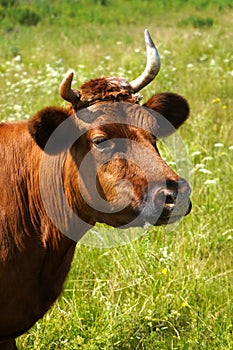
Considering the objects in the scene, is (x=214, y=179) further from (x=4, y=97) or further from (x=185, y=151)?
(x=4, y=97)

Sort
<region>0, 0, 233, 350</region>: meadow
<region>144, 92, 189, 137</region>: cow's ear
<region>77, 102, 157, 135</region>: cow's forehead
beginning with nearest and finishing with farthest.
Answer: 1. <region>77, 102, 157, 135</region>: cow's forehead
2. <region>144, 92, 189, 137</region>: cow's ear
3. <region>0, 0, 233, 350</region>: meadow

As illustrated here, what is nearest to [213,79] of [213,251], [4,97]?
[4,97]

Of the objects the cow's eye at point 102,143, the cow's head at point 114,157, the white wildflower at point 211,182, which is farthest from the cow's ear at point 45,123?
the white wildflower at point 211,182

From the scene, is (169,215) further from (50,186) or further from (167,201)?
(50,186)

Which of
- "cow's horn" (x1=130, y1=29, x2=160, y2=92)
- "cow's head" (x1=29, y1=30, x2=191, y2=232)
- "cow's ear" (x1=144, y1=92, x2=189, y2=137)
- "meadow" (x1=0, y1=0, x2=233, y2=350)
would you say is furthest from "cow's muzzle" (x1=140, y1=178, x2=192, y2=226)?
"meadow" (x1=0, y1=0, x2=233, y2=350)

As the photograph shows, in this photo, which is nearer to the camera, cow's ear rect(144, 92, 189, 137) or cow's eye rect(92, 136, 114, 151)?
cow's eye rect(92, 136, 114, 151)

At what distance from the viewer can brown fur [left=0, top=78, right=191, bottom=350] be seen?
342 cm

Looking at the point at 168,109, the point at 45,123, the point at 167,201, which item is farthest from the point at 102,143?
the point at 168,109

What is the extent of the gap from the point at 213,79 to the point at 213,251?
14.5ft

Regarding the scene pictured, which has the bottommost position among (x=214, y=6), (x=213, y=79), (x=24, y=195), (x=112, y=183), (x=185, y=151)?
(x=214, y=6)

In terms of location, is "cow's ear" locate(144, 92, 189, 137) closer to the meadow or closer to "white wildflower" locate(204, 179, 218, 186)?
the meadow

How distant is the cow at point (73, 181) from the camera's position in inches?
133

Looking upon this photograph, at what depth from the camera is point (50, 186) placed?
3.79 m

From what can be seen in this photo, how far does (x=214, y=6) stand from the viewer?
19.8 meters
